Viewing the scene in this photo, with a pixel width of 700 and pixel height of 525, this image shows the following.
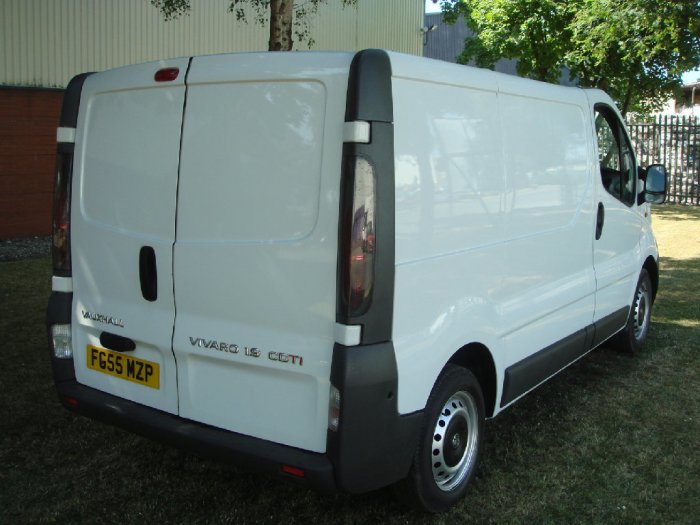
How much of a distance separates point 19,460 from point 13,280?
5.78 m

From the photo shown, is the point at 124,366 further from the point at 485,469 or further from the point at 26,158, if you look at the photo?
the point at 26,158

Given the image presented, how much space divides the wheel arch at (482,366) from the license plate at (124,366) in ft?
4.72

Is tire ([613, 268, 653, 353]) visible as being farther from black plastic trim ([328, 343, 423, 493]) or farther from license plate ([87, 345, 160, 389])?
license plate ([87, 345, 160, 389])

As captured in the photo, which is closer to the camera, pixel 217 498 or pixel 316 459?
pixel 316 459

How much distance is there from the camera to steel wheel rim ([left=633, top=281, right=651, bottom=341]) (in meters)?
6.07

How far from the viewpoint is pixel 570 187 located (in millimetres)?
4457

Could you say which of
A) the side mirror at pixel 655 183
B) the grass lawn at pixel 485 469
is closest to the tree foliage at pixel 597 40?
the side mirror at pixel 655 183

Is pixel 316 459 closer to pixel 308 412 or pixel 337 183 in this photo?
pixel 308 412

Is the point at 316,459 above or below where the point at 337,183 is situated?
below

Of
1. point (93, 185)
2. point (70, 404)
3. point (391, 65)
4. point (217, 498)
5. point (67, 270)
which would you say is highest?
point (391, 65)

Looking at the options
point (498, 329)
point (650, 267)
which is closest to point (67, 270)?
point (498, 329)

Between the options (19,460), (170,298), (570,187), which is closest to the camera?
(170,298)

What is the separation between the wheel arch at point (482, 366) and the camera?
3593 millimetres

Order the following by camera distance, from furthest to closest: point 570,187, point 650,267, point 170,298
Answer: point 650,267, point 570,187, point 170,298
